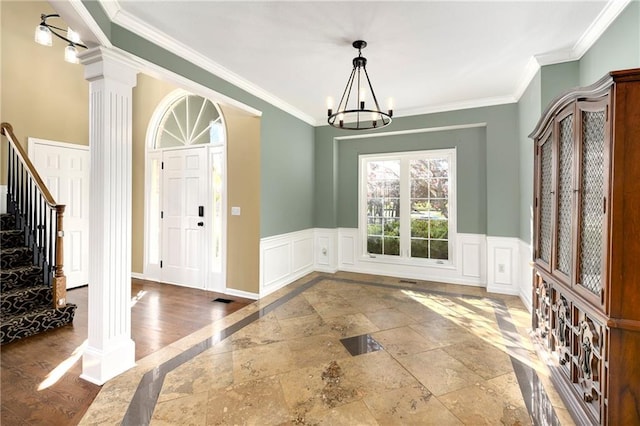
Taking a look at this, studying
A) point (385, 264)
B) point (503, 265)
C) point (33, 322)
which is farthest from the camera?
point (385, 264)

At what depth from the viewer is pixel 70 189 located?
→ 4750mm

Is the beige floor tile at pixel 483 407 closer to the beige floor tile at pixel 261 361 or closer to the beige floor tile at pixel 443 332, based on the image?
the beige floor tile at pixel 443 332

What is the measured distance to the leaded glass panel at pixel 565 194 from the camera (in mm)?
2055

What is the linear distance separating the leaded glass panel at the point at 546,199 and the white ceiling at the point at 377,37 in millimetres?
1060

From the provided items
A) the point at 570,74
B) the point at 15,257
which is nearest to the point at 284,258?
the point at 15,257

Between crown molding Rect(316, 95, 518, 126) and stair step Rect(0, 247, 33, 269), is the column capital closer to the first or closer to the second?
stair step Rect(0, 247, 33, 269)

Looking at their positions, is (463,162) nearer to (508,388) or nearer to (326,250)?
(326,250)

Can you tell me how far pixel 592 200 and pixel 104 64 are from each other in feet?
11.1

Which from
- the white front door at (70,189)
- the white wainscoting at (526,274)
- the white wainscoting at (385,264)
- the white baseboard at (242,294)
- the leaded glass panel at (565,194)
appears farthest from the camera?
the white front door at (70,189)

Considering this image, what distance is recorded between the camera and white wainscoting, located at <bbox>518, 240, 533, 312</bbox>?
3678mm

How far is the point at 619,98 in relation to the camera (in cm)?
149

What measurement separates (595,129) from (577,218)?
54cm

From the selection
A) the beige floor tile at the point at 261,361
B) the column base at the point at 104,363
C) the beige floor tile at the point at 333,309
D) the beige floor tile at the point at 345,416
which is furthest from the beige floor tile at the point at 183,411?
the beige floor tile at the point at 333,309

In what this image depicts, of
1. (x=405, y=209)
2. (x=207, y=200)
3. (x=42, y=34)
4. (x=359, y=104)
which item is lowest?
(x=405, y=209)
